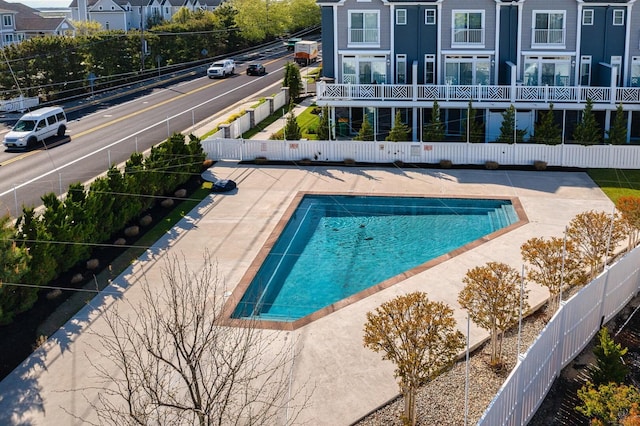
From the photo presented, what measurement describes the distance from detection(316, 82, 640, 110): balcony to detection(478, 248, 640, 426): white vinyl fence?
2218 cm

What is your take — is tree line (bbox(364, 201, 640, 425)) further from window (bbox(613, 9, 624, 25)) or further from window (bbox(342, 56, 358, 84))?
window (bbox(342, 56, 358, 84))

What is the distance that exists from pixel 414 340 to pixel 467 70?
3215cm

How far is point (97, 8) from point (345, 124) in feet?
280

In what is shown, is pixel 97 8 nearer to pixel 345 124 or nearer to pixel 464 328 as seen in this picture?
pixel 345 124

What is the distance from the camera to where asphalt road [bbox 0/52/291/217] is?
36844 millimetres

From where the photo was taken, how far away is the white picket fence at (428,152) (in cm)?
3722

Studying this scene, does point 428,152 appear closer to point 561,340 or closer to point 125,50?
point 561,340

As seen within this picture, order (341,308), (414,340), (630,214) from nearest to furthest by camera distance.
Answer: (414,340) < (341,308) < (630,214)

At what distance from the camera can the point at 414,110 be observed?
43.1 m

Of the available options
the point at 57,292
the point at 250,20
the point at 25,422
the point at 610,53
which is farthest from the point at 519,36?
the point at 250,20

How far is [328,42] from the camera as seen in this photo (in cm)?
4575

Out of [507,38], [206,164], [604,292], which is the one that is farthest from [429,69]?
[604,292]

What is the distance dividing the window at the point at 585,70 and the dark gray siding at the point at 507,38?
12.6 feet

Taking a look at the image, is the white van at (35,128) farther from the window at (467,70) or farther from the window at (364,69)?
the window at (467,70)
